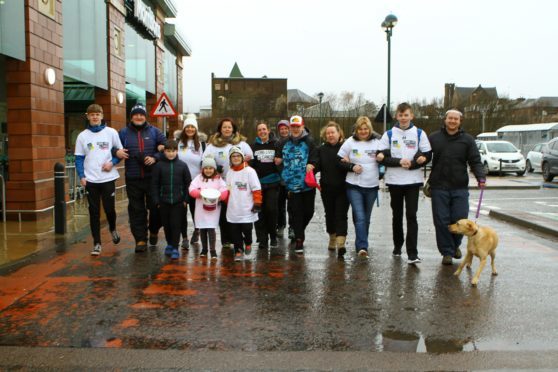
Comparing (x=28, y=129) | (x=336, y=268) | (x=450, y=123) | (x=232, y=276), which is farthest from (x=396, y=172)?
(x=28, y=129)

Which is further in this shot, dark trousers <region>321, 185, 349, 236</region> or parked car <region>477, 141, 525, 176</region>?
parked car <region>477, 141, 525, 176</region>

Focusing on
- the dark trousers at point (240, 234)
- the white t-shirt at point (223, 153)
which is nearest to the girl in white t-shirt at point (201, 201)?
the dark trousers at point (240, 234)

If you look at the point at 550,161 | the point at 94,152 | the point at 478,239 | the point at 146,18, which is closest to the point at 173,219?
the point at 94,152

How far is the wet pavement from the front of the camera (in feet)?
14.3

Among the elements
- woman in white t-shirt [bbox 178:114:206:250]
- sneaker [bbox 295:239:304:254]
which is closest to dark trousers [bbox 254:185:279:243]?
sneaker [bbox 295:239:304:254]

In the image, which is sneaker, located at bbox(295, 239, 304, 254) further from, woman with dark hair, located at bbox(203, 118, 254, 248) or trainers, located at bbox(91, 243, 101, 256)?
trainers, located at bbox(91, 243, 101, 256)

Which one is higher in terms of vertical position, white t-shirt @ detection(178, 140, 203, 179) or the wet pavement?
white t-shirt @ detection(178, 140, 203, 179)

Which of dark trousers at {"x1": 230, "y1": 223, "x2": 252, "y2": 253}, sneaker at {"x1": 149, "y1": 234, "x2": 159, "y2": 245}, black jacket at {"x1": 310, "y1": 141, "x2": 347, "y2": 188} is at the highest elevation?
black jacket at {"x1": 310, "y1": 141, "x2": 347, "y2": 188}

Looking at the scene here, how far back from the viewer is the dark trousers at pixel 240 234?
286 inches

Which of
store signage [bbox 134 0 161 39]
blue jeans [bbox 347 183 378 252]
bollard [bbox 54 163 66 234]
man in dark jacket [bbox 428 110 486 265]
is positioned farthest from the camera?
store signage [bbox 134 0 161 39]

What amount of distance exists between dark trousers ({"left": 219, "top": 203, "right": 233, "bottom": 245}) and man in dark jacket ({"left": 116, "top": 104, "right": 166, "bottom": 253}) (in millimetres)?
933

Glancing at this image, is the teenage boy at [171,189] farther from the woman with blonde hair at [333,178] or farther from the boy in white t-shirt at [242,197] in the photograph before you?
the woman with blonde hair at [333,178]

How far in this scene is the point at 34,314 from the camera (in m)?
4.98

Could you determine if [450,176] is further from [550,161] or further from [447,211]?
[550,161]
